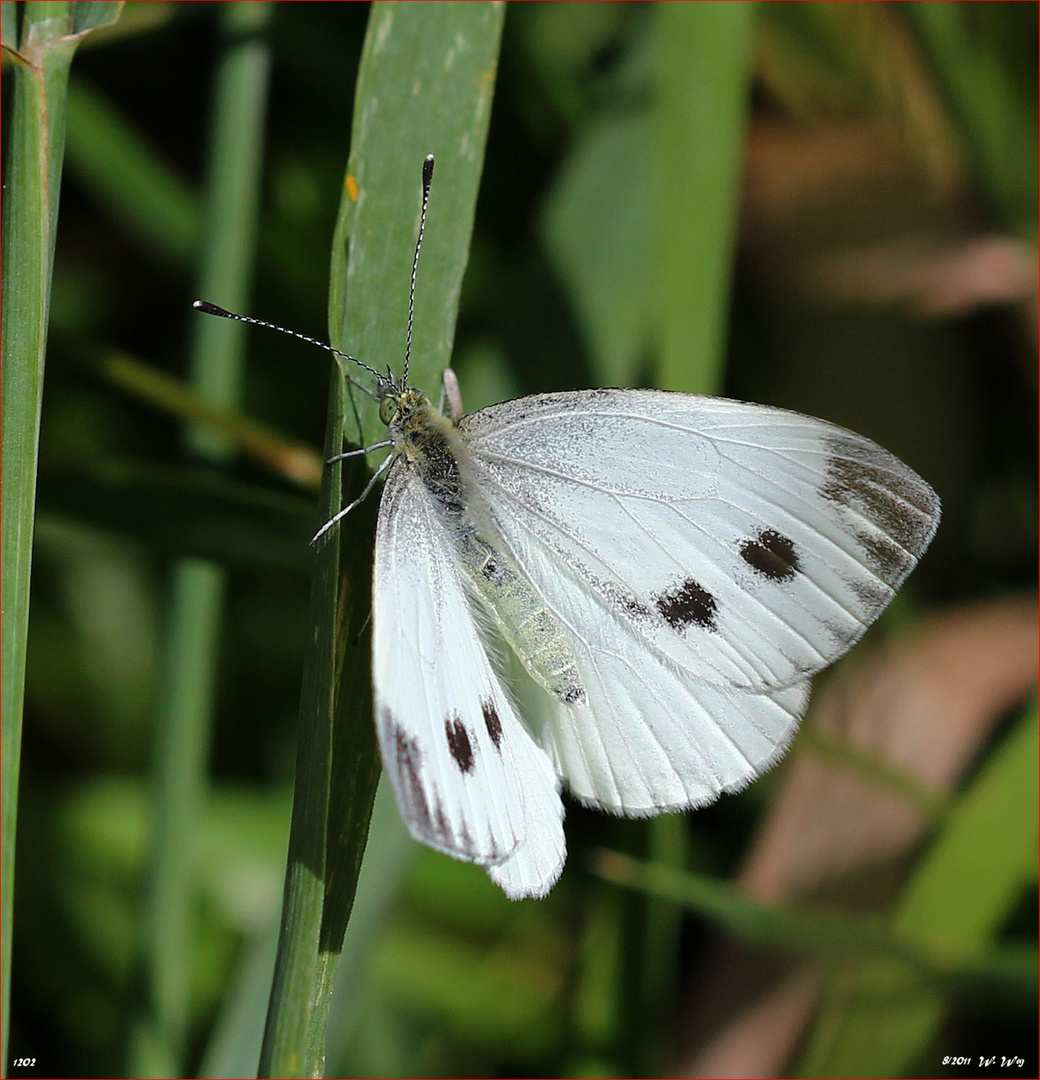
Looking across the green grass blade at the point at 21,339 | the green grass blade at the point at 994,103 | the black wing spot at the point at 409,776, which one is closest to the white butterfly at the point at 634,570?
the black wing spot at the point at 409,776

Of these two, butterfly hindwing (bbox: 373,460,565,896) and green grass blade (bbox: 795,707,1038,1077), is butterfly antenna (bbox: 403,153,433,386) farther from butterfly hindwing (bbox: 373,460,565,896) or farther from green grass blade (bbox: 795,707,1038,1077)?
green grass blade (bbox: 795,707,1038,1077)

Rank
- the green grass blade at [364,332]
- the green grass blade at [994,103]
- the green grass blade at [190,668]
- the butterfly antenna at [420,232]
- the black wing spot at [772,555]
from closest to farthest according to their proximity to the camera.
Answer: the green grass blade at [364,332], the butterfly antenna at [420,232], the black wing spot at [772,555], the green grass blade at [190,668], the green grass blade at [994,103]

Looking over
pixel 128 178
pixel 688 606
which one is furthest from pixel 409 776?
pixel 128 178

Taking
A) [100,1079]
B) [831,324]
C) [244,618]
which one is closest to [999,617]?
[831,324]

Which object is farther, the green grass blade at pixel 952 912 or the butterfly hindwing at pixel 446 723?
the green grass blade at pixel 952 912

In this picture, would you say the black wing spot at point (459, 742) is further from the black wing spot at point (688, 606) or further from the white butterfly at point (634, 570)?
the black wing spot at point (688, 606)
